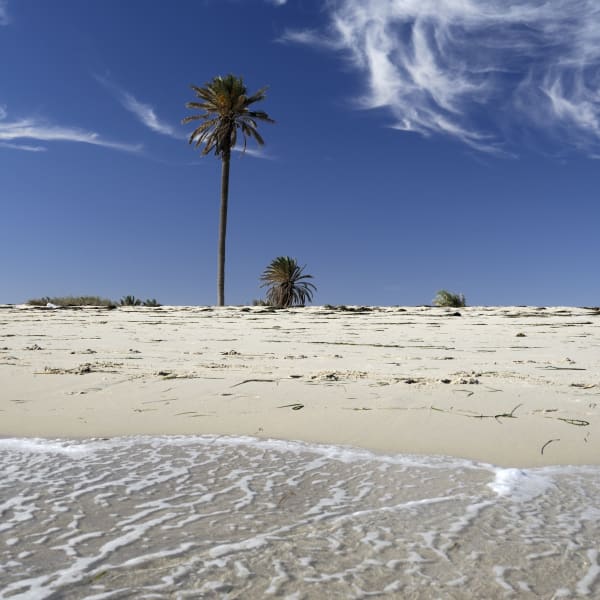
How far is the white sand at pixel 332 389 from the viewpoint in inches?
121

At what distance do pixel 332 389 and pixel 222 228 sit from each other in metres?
21.9

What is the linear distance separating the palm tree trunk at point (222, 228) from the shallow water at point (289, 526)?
21.9m

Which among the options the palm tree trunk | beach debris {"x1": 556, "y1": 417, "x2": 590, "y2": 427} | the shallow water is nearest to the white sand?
beach debris {"x1": 556, "y1": 417, "x2": 590, "y2": 427}

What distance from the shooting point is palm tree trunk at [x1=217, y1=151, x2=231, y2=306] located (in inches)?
965

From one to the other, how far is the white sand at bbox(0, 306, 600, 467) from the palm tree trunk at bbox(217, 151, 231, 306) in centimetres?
1637

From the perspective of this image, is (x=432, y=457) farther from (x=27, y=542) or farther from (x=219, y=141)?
(x=219, y=141)

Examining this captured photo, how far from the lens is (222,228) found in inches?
995

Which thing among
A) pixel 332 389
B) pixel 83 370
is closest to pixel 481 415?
pixel 332 389

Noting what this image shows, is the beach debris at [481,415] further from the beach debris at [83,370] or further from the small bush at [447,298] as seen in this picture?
the small bush at [447,298]

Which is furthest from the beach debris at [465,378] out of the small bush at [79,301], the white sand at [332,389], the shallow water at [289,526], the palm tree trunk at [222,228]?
the palm tree trunk at [222,228]

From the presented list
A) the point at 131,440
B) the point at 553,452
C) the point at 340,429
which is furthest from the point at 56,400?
the point at 553,452

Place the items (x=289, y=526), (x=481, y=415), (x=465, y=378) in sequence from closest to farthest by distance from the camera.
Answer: (x=289, y=526)
(x=481, y=415)
(x=465, y=378)

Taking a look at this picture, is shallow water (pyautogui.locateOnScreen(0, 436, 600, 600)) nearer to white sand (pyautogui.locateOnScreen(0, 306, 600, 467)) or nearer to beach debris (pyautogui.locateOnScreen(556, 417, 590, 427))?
white sand (pyautogui.locateOnScreen(0, 306, 600, 467))

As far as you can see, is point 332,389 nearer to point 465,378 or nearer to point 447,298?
point 465,378
